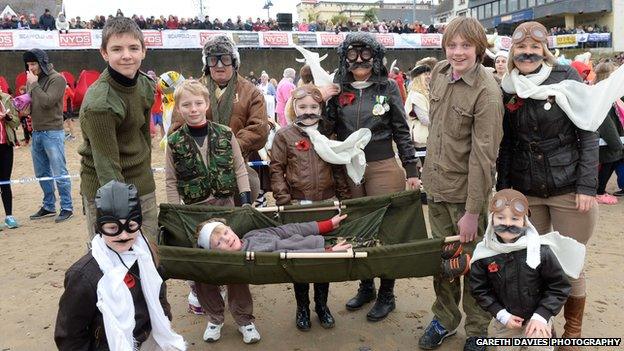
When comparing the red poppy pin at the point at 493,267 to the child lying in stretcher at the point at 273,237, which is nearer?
the red poppy pin at the point at 493,267

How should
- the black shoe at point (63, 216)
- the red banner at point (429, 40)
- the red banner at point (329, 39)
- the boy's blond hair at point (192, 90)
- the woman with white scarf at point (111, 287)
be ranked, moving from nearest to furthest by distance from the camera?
1. the woman with white scarf at point (111, 287)
2. the boy's blond hair at point (192, 90)
3. the black shoe at point (63, 216)
4. the red banner at point (329, 39)
5. the red banner at point (429, 40)

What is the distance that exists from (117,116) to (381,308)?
216 cm

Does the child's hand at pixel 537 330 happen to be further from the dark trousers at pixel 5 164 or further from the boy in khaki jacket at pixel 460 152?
the dark trousers at pixel 5 164

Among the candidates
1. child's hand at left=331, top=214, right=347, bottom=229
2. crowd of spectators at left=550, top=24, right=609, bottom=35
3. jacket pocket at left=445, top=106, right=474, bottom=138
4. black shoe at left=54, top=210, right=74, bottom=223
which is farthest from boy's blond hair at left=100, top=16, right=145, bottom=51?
crowd of spectators at left=550, top=24, right=609, bottom=35

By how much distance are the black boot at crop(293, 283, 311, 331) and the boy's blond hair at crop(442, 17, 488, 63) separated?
183 centimetres

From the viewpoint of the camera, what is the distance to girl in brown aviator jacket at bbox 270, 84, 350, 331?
3365 millimetres

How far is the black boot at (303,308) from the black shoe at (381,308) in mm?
442

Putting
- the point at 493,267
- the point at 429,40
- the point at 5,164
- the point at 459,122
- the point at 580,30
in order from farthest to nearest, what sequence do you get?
the point at 580,30 < the point at 429,40 < the point at 5,164 < the point at 459,122 < the point at 493,267

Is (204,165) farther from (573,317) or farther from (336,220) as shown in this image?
(573,317)

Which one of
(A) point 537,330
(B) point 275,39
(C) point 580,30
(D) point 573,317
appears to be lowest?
(D) point 573,317

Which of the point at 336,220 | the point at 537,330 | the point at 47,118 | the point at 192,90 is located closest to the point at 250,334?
the point at 336,220

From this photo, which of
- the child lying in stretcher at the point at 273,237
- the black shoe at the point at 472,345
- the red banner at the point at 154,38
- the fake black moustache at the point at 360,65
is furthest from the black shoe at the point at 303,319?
the red banner at the point at 154,38

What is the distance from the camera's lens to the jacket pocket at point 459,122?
8.81 ft

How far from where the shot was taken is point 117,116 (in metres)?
2.57
